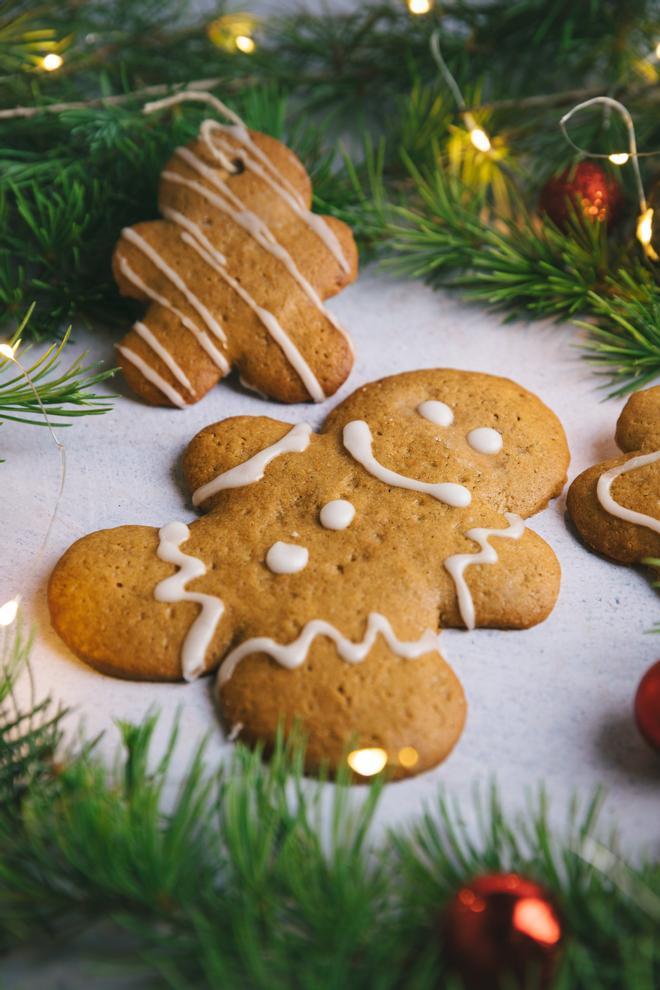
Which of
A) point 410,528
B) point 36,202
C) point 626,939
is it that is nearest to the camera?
point 626,939

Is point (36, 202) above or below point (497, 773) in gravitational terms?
above

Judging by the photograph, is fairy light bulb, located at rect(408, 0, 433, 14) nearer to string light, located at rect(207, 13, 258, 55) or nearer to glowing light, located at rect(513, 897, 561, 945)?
string light, located at rect(207, 13, 258, 55)

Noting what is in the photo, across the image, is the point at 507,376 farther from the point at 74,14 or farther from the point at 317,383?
the point at 74,14

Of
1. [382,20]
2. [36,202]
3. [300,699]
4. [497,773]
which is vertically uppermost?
[382,20]

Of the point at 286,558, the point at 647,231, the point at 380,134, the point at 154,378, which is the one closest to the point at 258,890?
the point at 286,558

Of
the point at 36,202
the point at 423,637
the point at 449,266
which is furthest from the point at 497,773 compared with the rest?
the point at 36,202

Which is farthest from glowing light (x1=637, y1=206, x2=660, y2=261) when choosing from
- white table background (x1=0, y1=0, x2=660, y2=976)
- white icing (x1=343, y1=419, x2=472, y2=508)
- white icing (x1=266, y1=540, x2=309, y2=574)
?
white icing (x1=266, y1=540, x2=309, y2=574)

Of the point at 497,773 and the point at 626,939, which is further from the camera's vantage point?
the point at 497,773

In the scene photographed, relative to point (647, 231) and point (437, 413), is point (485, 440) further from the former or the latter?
point (647, 231)
